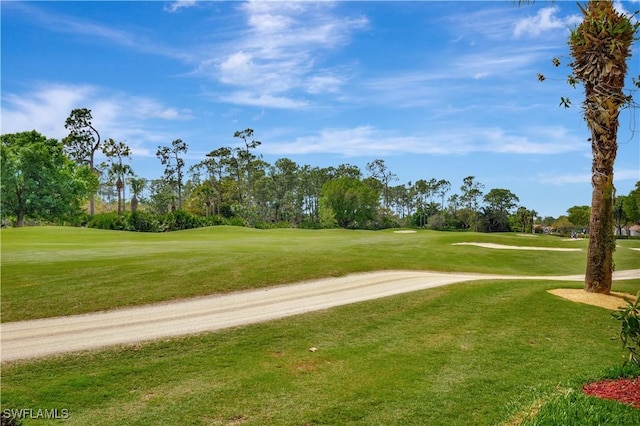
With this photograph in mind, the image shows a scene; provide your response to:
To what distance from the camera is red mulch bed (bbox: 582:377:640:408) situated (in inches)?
264

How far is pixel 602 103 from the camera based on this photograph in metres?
12.5

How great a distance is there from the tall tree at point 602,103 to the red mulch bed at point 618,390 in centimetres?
774

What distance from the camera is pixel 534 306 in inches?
511

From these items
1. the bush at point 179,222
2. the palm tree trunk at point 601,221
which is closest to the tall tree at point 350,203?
the bush at point 179,222

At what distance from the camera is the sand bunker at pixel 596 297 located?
13.2 metres

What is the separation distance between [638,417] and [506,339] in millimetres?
4245

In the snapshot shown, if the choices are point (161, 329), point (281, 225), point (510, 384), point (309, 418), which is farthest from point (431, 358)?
point (281, 225)

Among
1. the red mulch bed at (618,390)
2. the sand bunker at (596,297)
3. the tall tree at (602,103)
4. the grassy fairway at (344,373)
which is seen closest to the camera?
the red mulch bed at (618,390)

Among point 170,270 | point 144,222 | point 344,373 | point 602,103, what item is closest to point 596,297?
point 602,103

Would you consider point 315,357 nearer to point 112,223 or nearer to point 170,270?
point 170,270

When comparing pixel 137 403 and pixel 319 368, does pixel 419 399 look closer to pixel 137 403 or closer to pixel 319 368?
pixel 319 368

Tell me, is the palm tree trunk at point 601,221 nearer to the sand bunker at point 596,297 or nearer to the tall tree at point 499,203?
the sand bunker at point 596,297

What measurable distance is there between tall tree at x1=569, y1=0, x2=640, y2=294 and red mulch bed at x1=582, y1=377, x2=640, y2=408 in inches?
305

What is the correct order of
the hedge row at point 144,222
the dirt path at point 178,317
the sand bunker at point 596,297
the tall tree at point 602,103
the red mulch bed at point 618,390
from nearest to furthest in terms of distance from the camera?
the red mulch bed at point 618,390 < the dirt path at point 178,317 < the tall tree at point 602,103 < the sand bunker at point 596,297 < the hedge row at point 144,222
